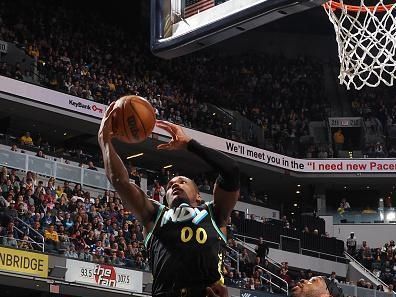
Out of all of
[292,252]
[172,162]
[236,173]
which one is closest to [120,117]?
[236,173]

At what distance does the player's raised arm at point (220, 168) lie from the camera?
433 centimetres

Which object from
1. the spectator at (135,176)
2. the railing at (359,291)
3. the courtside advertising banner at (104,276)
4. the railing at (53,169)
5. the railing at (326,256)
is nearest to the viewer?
the courtside advertising banner at (104,276)

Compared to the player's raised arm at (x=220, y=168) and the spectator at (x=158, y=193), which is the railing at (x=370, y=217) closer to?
the spectator at (x=158, y=193)

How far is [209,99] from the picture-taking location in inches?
1143

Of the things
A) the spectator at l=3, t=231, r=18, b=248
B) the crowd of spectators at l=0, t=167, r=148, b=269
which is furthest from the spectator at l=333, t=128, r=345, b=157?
the spectator at l=3, t=231, r=18, b=248

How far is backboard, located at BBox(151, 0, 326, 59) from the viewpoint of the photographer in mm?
6832

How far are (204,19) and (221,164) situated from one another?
315 cm

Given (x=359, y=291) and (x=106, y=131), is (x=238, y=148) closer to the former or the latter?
(x=359, y=291)

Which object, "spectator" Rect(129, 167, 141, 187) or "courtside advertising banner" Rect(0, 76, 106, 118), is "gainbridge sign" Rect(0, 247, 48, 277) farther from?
"spectator" Rect(129, 167, 141, 187)

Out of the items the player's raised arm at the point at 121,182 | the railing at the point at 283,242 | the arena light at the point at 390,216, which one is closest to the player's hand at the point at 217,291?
the player's raised arm at the point at 121,182

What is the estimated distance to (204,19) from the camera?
7258 millimetres

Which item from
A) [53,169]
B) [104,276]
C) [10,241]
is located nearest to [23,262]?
[10,241]

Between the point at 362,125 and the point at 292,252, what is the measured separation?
287 inches

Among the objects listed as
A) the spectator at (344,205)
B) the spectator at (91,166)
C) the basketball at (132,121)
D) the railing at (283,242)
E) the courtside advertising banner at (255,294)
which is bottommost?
the courtside advertising banner at (255,294)
